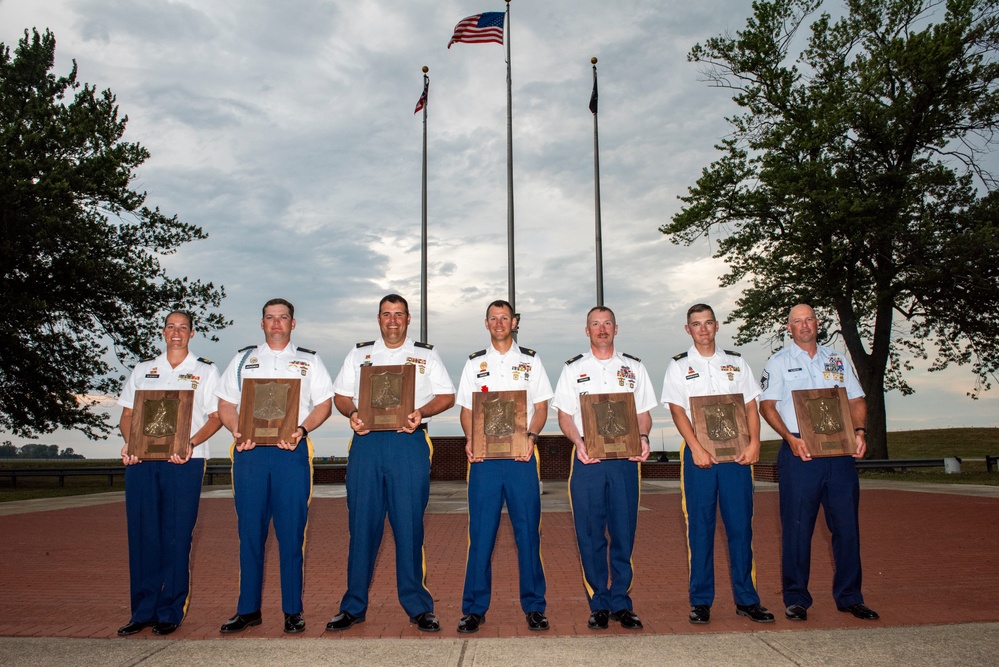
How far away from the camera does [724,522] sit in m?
5.43

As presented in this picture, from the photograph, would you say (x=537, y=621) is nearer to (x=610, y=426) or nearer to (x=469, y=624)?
(x=469, y=624)

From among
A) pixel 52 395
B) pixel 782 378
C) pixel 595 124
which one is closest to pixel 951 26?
pixel 595 124

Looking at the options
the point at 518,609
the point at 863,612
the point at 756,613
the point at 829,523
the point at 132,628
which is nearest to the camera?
the point at 132,628

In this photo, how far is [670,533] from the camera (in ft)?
37.1

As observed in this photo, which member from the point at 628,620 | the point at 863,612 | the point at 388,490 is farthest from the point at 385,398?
the point at 863,612

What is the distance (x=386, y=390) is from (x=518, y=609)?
7.12 ft

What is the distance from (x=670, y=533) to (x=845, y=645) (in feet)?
22.0

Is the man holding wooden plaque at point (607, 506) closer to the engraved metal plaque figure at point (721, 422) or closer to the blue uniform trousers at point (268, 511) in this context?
the engraved metal plaque figure at point (721, 422)

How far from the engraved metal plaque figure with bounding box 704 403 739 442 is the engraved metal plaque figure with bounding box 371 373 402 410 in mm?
2151

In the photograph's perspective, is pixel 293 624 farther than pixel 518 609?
No

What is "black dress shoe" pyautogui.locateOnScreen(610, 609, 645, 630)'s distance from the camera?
5203mm

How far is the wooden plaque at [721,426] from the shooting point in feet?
17.5

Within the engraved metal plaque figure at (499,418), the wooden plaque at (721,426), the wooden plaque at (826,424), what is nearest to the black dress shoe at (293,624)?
the engraved metal plaque figure at (499,418)

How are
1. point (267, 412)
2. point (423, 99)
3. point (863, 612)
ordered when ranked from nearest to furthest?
point (267, 412) → point (863, 612) → point (423, 99)
